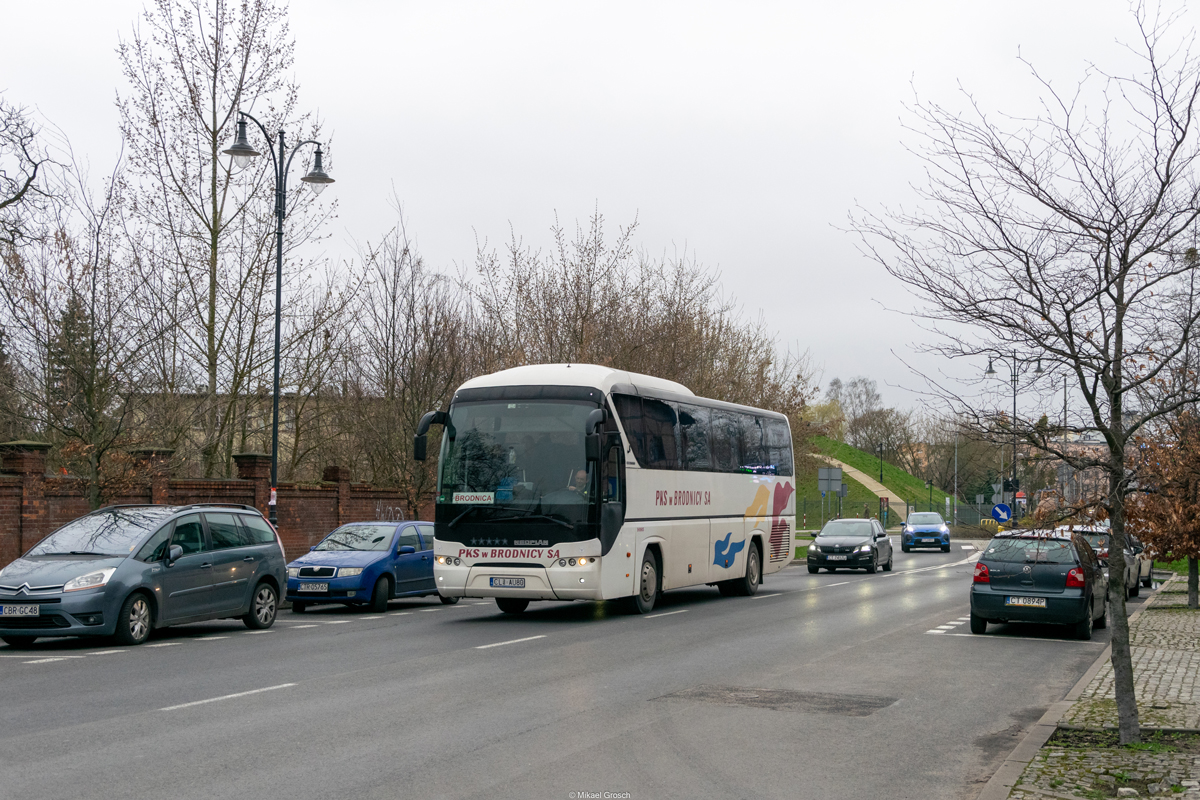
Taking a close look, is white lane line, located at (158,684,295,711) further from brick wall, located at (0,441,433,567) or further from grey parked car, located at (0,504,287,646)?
brick wall, located at (0,441,433,567)

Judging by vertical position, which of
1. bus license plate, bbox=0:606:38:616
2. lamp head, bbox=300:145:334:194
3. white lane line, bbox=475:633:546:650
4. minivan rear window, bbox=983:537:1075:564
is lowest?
white lane line, bbox=475:633:546:650

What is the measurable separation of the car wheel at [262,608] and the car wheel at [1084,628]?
11460mm

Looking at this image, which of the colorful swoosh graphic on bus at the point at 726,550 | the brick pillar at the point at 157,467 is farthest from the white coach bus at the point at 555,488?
the brick pillar at the point at 157,467

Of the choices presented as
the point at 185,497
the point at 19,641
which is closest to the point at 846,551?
the point at 185,497

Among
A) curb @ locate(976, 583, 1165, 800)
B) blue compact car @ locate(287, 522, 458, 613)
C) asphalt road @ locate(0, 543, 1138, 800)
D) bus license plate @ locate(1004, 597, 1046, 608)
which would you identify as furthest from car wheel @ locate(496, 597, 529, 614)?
curb @ locate(976, 583, 1165, 800)

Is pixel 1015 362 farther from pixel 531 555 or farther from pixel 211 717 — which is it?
pixel 531 555

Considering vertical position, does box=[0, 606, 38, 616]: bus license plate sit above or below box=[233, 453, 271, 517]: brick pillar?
below

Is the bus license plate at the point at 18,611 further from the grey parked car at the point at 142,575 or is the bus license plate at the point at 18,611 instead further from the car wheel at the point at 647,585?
the car wheel at the point at 647,585

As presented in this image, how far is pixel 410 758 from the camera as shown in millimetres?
7730

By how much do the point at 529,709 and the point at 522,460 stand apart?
8.06m

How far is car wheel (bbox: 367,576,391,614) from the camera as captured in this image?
1997cm

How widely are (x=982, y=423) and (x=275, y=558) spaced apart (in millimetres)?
11791

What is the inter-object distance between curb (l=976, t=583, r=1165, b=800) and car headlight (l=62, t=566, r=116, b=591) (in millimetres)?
10603

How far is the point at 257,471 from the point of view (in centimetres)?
2898
